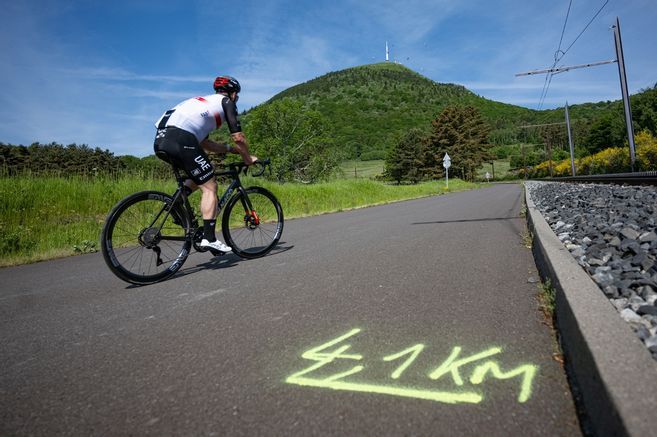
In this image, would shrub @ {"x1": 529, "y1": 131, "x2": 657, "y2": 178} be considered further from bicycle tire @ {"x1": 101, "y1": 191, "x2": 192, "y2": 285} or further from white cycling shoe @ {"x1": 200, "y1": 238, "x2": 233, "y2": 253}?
bicycle tire @ {"x1": 101, "y1": 191, "x2": 192, "y2": 285}

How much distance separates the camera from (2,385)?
180 cm

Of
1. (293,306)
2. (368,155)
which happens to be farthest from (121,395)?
(368,155)

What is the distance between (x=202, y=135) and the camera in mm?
4066

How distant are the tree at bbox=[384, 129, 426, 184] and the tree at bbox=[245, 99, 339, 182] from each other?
30.9 meters

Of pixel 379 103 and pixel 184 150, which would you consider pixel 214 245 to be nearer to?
pixel 184 150

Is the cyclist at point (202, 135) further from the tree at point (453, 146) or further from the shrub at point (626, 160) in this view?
the tree at point (453, 146)

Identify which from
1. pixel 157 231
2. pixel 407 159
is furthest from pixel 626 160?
pixel 407 159

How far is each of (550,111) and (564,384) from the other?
149 metres

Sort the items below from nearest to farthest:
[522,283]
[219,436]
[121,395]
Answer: [219,436], [121,395], [522,283]

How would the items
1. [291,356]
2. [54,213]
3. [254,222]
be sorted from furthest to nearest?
1. [54,213]
2. [254,222]
3. [291,356]

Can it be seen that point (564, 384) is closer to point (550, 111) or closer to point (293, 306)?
point (293, 306)

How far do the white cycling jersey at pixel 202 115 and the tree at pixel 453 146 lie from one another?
62.6 meters

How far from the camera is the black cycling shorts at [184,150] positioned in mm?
3826

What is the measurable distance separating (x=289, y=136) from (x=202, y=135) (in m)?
40.8
